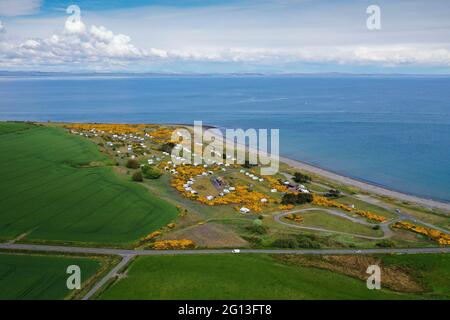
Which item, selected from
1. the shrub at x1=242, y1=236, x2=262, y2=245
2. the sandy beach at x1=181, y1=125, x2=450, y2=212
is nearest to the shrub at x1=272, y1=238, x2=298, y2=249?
the shrub at x1=242, y1=236, x2=262, y2=245

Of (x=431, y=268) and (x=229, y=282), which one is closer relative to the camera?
(x=229, y=282)

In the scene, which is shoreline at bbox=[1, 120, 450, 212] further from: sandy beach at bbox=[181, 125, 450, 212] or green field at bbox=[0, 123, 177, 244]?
green field at bbox=[0, 123, 177, 244]

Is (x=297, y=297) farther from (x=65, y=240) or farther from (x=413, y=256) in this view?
(x=65, y=240)

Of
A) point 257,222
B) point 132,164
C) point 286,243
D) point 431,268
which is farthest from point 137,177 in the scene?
point 431,268

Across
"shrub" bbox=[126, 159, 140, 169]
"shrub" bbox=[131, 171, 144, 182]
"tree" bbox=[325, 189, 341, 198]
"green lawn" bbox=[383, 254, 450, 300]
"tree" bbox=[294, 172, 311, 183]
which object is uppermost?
"shrub" bbox=[126, 159, 140, 169]

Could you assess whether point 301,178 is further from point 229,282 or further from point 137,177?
point 229,282

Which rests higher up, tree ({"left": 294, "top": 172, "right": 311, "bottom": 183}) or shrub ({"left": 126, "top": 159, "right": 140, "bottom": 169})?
shrub ({"left": 126, "top": 159, "right": 140, "bottom": 169})

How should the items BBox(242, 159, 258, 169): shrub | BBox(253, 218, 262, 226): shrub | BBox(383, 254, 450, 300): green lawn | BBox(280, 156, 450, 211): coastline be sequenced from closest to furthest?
BBox(383, 254, 450, 300): green lawn
BBox(253, 218, 262, 226): shrub
BBox(280, 156, 450, 211): coastline
BBox(242, 159, 258, 169): shrub
